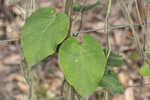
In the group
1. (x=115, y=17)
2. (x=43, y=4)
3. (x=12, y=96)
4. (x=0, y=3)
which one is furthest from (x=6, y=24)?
(x=115, y=17)

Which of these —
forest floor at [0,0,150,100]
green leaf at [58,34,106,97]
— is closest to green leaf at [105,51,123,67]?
green leaf at [58,34,106,97]

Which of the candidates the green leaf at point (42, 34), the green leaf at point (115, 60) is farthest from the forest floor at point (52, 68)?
the green leaf at point (42, 34)

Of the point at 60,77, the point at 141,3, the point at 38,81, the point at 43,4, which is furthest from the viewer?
the point at 43,4

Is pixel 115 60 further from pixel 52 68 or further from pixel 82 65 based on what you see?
pixel 52 68

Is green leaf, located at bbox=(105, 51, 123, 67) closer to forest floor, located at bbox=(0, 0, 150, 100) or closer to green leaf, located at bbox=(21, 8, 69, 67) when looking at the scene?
green leaf, located at bbox=(21, 8, 69, 67)

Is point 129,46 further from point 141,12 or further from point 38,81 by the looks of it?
point 141,12

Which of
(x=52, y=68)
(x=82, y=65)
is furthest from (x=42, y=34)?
(x=52, y=68)
